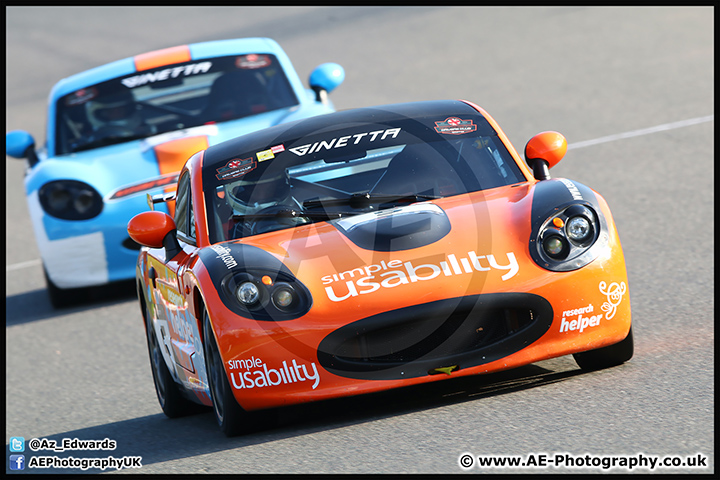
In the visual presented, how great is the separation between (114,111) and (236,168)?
4448 mm

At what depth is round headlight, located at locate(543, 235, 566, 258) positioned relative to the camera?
201 inches

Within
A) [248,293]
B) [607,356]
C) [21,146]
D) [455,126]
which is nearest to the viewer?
[248,293]

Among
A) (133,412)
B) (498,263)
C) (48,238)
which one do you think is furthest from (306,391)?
(48,238)

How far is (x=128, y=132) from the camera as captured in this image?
10.0 m

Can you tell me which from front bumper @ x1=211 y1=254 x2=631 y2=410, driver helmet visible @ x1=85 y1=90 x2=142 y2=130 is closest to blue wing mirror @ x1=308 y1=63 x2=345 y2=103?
driver helmet visible @ x1=85 y1=90 x2=142 y2=130

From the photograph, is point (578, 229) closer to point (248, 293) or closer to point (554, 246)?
point (554, 246)

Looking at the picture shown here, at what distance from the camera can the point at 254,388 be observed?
4965mm

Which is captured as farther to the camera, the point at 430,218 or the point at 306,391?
the point at 430,218

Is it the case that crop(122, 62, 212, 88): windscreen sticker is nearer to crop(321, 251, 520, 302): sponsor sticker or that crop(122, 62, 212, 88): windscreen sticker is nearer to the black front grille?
crop(321, 251, 520, 302): sponsor sticker

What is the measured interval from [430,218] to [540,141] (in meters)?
1.13

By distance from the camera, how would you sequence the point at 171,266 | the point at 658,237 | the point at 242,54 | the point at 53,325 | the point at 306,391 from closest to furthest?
the point at 306,391 → the point at 171,266 → the point at 658,237 → the point at 53,325 → the point at 242,54

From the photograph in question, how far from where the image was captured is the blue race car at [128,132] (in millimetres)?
9406

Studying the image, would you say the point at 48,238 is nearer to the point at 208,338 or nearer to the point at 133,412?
the point at 133,412

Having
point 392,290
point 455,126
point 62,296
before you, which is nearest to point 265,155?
point 455,126
